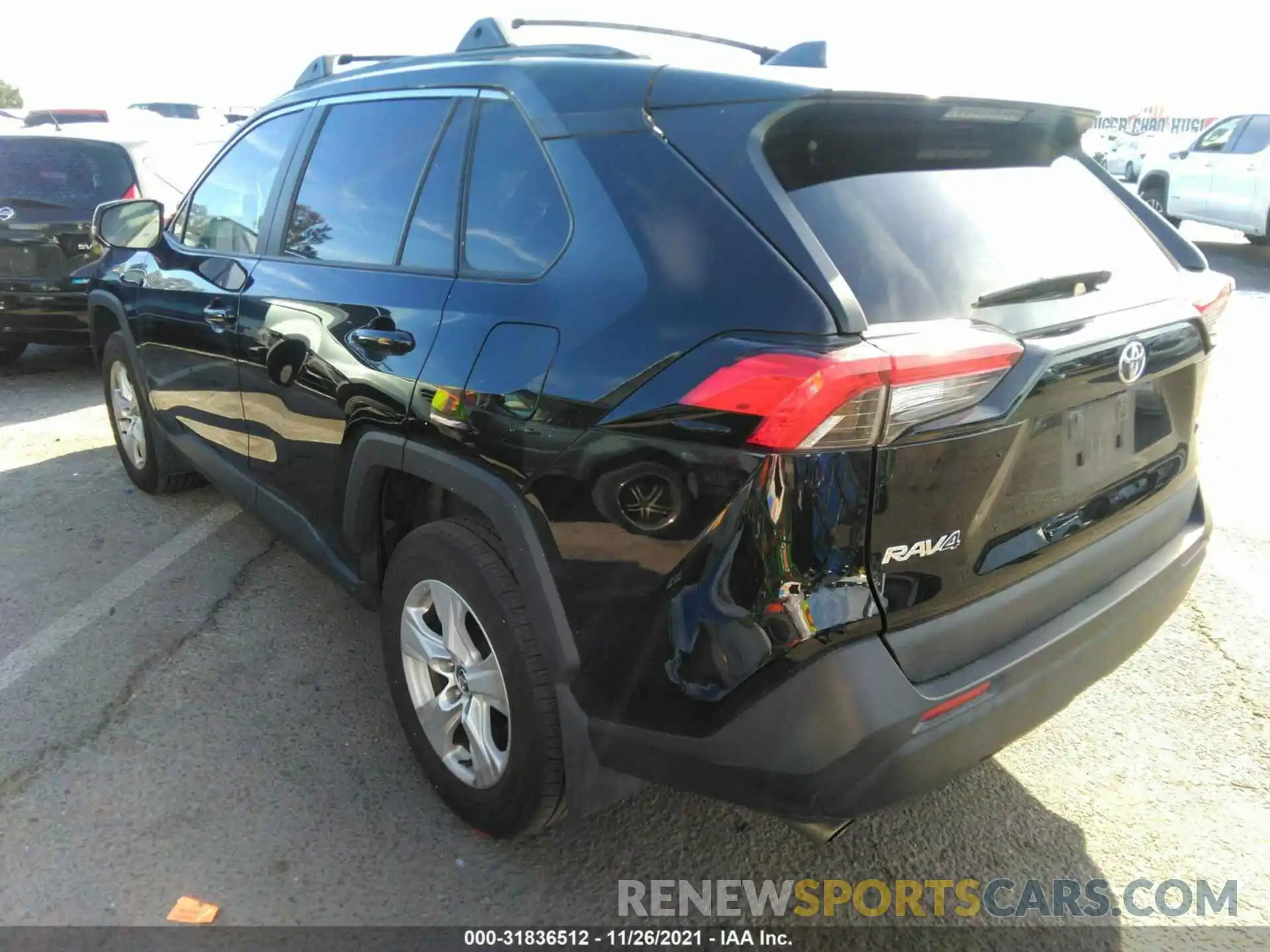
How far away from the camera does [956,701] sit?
71.4 inches

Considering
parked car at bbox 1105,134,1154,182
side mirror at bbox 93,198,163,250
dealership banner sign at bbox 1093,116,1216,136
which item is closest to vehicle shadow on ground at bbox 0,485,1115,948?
side mirror at bbox 93,198,163,250

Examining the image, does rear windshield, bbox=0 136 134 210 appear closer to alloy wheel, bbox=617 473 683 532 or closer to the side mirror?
the side mirror

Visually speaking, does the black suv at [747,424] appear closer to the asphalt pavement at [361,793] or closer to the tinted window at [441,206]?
the tinted window at [441,206]

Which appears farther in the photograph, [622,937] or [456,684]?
[456,684]

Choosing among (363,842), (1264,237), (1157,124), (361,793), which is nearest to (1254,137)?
(1264,237)

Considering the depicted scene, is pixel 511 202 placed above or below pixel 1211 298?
above

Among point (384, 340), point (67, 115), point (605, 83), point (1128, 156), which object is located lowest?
point (1128, 156)

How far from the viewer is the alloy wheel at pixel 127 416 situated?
15.3ft

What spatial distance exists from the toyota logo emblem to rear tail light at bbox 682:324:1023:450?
0.48 m

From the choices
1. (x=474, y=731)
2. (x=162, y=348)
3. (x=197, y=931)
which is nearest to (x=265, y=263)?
(x=162, y=348)

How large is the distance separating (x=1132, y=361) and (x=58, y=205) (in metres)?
6.99

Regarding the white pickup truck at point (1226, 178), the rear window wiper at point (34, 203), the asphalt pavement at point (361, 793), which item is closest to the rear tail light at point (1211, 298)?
the asphalt pavement at point (361, 793)

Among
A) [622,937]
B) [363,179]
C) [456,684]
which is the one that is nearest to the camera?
[622,937]

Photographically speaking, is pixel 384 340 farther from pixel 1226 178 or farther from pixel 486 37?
pixel 1226 178
